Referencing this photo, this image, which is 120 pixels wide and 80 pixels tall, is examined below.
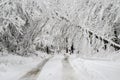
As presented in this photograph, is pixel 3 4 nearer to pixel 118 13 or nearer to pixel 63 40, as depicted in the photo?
pixel 63 40

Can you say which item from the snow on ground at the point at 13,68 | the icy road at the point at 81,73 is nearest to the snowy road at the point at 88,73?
the icy road at the point at 81,73

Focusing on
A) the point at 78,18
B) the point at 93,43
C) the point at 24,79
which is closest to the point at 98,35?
the point at 93,43

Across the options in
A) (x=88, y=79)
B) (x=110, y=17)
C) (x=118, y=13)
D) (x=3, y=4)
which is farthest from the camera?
(x=3, y=4)

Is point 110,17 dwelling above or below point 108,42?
above

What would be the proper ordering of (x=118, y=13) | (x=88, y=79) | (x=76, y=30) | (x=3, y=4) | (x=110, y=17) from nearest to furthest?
(x=118, y=13) < (x=110, y=17) < (x=76, y=30) < (x=88, y=79) < (x=3, y=4)

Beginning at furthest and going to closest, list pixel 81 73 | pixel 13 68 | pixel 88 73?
1. pixel 13 68
2. pixel 81 73
3. pixel 88 73

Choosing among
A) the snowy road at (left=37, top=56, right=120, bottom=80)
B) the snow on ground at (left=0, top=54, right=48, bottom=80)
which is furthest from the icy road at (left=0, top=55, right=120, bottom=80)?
the snow on ground at (left=0, top=54, right=48, bottom=80)

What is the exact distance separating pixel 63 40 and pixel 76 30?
2.97ft

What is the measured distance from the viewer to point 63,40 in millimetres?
11461

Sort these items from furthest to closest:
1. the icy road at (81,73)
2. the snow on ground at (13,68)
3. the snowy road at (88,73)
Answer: the snow on ground at (13,68), the icy road at (81,73), the snowy road at (88,73)

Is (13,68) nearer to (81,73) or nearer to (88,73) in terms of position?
(81,73)

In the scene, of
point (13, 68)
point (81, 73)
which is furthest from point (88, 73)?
point (13, 68)

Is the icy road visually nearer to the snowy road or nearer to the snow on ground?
the snowy road

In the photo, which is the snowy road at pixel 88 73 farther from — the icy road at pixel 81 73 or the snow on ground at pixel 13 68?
the snow on ground at pixel 13 68
